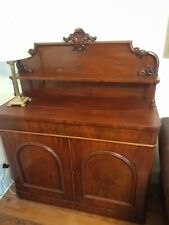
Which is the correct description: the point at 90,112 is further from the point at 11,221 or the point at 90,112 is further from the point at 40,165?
the point at 11,221

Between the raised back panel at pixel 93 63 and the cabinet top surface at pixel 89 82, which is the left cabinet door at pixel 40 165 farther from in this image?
the raised back panel at pixel 93 63

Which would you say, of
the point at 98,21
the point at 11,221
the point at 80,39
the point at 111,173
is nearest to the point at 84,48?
the point at 80,39

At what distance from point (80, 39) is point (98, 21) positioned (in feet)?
0.53

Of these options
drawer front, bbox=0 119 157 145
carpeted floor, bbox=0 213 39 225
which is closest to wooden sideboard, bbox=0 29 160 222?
drawer front, bbox=0 119 157 145

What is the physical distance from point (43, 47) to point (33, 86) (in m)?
0.31

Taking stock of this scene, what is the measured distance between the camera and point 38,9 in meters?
1.39

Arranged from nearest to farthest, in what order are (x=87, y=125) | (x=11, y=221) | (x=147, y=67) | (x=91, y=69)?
(x=87, y=125) < (x=147, y=67) < (x=91, y=69) < (x=11, y=221)

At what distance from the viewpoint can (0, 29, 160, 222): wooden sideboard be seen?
119cm

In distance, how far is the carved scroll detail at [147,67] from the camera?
49.1 inches

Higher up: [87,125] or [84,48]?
[84,48]

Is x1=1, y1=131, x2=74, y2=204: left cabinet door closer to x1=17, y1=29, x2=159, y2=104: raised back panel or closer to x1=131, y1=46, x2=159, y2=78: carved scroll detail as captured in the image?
x1=17, y1=29, x2=159, y2=104: raised back panel

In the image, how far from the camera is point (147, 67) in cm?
128

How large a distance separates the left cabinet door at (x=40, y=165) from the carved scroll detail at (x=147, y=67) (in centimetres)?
65


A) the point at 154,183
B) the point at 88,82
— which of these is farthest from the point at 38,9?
the point at 154,183
